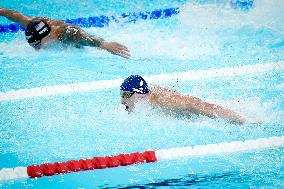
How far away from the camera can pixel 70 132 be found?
3254mm

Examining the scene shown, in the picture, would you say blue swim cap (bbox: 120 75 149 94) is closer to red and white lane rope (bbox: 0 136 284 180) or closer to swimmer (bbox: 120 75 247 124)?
swimmer (bbox: 120 75 247 124)

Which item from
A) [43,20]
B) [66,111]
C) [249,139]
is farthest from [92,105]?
[249,139]

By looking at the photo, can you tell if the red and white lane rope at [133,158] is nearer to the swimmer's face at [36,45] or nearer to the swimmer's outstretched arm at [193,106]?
the swimmer's outstretched arm at [193,106]

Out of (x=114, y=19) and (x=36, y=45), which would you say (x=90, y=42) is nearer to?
(x=36, y=45)

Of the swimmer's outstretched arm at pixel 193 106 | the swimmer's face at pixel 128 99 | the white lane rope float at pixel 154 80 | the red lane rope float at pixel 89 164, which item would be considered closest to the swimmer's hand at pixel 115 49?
the white lane rope float at pixel 154 80

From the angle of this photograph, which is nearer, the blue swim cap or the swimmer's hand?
the blue swim cap

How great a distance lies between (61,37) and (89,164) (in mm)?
1511

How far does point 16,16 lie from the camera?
4266 mm

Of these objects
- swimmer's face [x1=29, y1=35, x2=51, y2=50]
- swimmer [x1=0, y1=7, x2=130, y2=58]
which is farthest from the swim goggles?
swimmer's face [x1=29, y1=35, x2=51, y2=50]

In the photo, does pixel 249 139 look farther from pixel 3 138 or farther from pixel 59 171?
pixel 3 138

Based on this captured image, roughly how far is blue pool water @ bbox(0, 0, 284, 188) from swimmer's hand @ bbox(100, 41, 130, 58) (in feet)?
0.23

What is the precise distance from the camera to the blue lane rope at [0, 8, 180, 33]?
454cm

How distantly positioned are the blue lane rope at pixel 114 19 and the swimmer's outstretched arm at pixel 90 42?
2.02ft

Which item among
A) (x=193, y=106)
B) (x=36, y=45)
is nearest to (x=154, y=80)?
(x=193, y=106)
